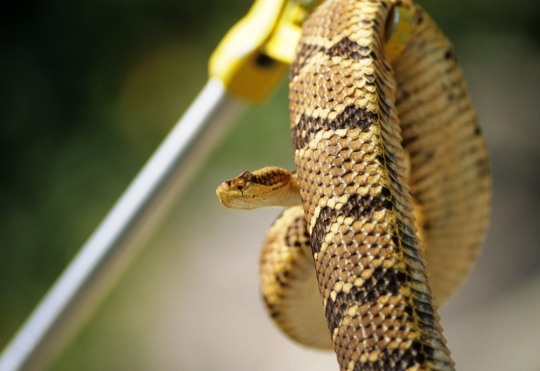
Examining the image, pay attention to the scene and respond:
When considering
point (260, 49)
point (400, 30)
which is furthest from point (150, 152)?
point (400, 30)

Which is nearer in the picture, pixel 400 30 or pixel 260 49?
pixel 400 30

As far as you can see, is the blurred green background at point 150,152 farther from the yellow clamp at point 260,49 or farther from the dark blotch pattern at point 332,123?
the dark blotch pattern at point 332,123

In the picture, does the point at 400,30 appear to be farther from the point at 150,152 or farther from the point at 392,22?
the point at 150,152

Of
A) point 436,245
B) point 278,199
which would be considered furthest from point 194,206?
point 278,199

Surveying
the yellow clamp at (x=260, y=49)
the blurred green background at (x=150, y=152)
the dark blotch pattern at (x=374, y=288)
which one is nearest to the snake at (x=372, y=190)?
the dark blotch pattern at (x=374, y=288)

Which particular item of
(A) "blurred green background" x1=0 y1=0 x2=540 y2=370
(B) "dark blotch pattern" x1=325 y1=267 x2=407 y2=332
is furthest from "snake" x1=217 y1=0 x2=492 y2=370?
(A) "blurred green background" x1=0 y1=0 x2=540 y2=370

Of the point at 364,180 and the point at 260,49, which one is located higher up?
the point at 260,49

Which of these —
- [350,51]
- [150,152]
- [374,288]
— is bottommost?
[374,288]

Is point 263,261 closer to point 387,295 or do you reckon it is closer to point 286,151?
point 387,295
